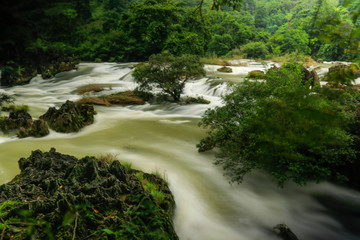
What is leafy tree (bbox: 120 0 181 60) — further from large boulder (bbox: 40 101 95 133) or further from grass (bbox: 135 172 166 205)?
grass (bbox: 135 172 166 205)

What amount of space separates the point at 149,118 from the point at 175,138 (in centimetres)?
302

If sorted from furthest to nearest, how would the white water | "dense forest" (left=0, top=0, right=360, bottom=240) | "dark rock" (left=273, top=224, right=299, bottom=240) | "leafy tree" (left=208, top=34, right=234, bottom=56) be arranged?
"leafy tree" (left=208, top=34, right=234, bottom=56), the white water, "dark rock" (left=273, top=224, right=299, bottom=240), "dense forest" (left=0, top=0, right=360, bottom=240)

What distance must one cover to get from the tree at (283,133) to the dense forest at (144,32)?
0.78 metres

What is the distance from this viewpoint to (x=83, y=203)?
298cm

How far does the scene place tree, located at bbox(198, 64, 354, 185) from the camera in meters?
2.69

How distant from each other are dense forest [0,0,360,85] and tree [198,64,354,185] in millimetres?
780

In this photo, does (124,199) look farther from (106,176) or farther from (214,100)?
(214,100)

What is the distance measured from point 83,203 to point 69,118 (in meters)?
6.19

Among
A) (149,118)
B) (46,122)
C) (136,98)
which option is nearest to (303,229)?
(149,118)

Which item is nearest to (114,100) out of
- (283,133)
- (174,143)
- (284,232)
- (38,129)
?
(38,129)

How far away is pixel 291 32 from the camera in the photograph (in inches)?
1473

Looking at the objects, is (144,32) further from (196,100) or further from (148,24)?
(196,100)

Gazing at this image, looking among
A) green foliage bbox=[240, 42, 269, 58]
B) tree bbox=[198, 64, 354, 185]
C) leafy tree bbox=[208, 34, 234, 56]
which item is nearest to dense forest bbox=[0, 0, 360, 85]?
leafy tree bbox=[208, 34, 234, 56]

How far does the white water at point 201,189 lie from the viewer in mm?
4277
